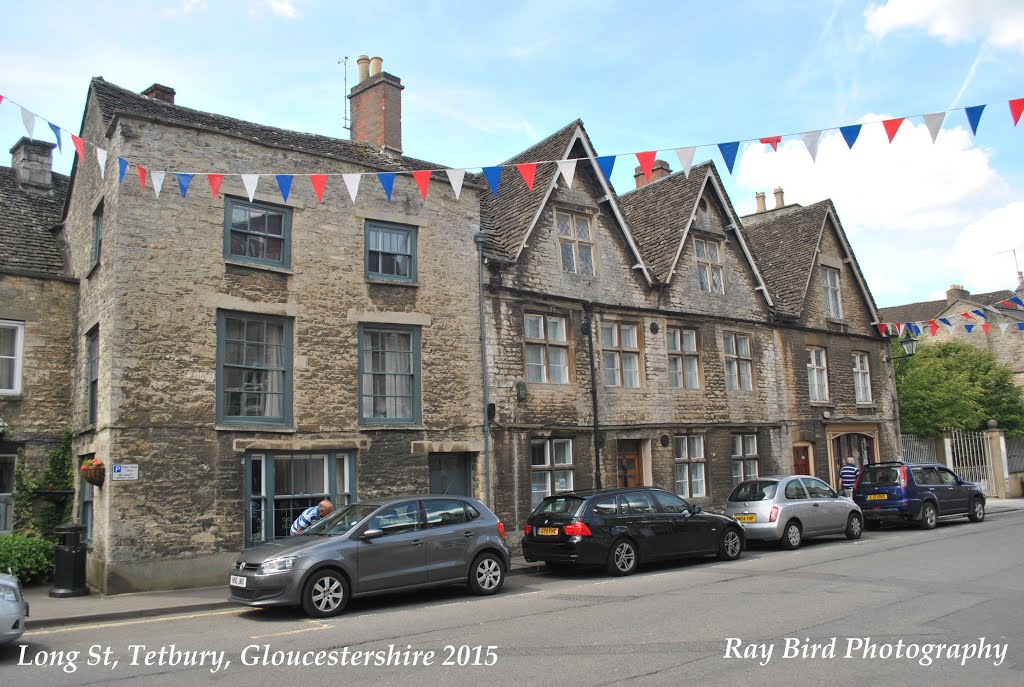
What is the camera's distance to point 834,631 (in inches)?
340

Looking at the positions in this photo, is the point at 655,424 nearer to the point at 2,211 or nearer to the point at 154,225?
the point at 154,225

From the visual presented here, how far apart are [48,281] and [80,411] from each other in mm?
2811

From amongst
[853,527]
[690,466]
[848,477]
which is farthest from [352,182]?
[848,477]

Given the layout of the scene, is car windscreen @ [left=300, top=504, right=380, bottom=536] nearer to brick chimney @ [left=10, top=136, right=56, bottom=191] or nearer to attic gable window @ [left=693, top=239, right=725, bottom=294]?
brick chimney @ [left=10, top=136, right=56, bottom=191]

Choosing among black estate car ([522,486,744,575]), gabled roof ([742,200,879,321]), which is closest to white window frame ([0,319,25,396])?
black estate car ([522,486,744,575])

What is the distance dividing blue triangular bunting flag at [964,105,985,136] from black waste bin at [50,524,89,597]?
14.5m

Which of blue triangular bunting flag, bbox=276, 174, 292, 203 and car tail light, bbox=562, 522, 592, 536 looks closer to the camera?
car tail light, bbox=562, 522, 592, 536

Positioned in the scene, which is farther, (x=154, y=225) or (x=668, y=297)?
(x=668, y=297)

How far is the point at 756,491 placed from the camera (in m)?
17.6

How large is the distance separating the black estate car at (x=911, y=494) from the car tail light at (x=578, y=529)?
10400 millimetres

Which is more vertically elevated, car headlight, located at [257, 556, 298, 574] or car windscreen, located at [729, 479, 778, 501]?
car windscreen, located at [729, 479, 778, 501]

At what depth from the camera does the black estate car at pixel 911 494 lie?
66.9 feet

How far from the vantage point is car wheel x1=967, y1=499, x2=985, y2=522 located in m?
22.0

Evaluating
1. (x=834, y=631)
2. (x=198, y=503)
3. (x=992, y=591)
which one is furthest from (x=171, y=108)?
(x=992, y=591)
